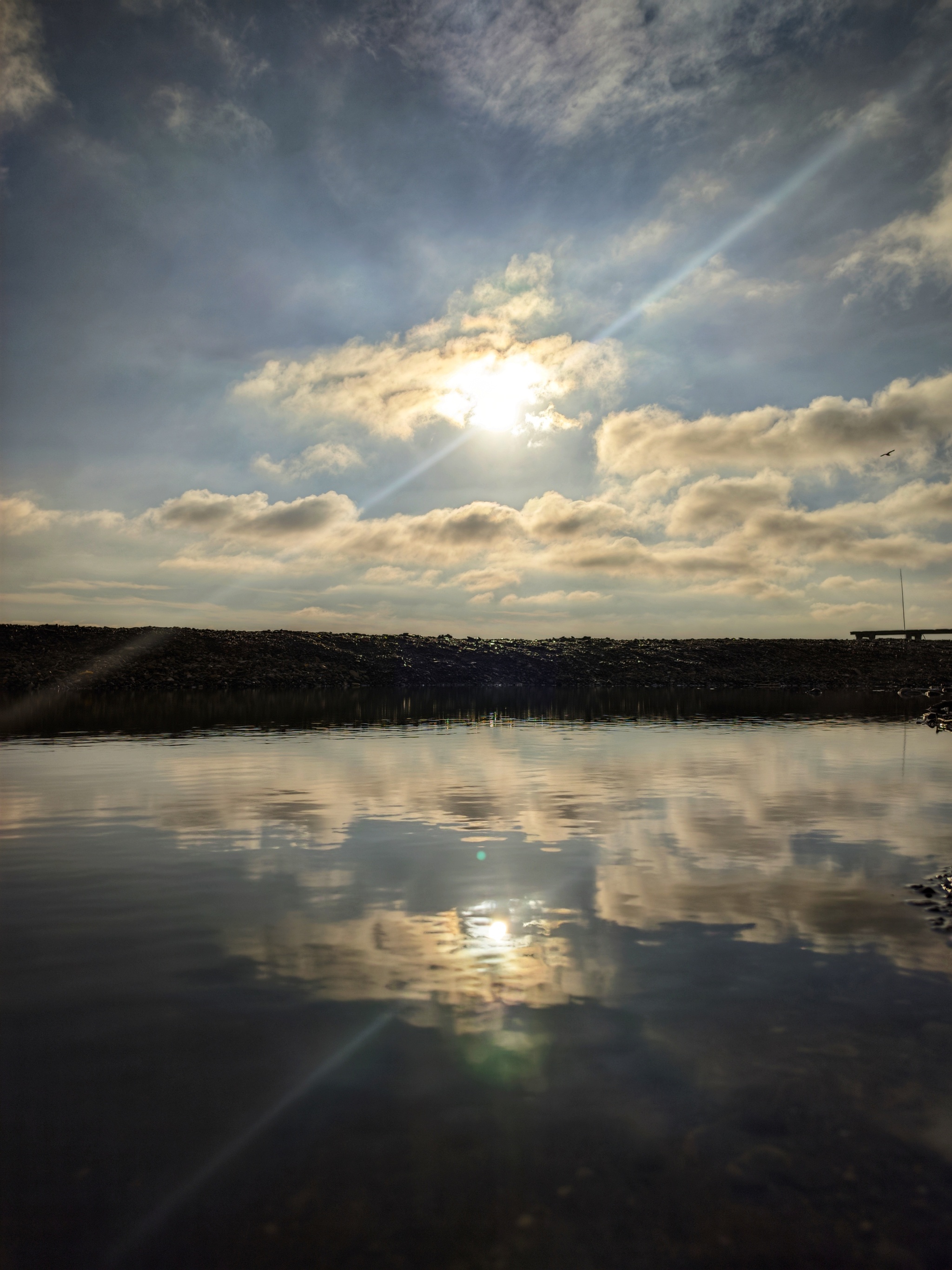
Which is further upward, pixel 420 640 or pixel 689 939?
pixel 420 640

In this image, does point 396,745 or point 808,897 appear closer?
point 808,897

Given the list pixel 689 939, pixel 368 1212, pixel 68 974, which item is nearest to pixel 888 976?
pixel 689 939

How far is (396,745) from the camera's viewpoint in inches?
1110

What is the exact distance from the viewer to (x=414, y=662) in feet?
294

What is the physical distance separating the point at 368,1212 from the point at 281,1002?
282 cm

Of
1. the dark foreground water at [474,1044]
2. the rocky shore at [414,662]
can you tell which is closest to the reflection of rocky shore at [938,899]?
the dark foreground water at [474,1044]

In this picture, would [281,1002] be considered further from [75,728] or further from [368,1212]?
[75,728]

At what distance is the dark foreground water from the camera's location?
4.37m

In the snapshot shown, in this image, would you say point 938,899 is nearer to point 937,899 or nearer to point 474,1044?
point 937,899

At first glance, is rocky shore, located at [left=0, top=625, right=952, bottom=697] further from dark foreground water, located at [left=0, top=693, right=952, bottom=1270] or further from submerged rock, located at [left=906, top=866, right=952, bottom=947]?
submerged rock, located at [left=906, top=866, right=952, bottom=947]

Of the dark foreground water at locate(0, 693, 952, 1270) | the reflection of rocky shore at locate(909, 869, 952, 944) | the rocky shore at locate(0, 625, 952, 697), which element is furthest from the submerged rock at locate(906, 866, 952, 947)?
the rocky shore at locate(0, 625, 952, 697)

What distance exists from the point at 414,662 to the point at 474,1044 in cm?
8367

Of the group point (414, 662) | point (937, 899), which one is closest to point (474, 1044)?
point (937, 899)

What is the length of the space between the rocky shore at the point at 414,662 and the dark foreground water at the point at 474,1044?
61.5 meters
